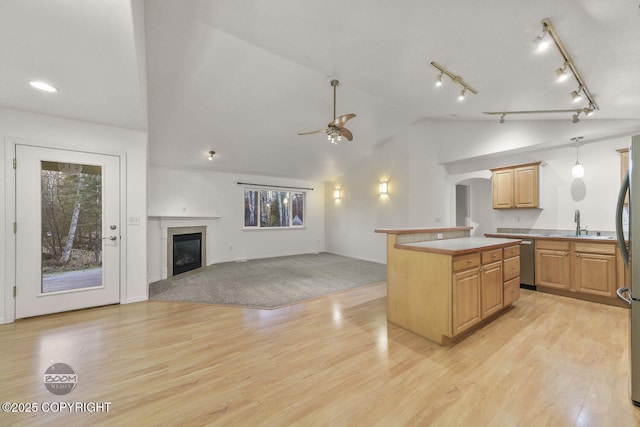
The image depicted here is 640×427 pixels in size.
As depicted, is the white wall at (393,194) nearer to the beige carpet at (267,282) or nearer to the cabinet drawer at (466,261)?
the beige carpet at (267,282)

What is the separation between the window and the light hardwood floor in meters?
4.21

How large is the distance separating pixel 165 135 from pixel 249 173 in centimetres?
244

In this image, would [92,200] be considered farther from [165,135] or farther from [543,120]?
[543,120]

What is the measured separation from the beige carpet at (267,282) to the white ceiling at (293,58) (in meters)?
2.60

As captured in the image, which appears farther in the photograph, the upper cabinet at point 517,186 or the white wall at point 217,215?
the white wall at point 217,215

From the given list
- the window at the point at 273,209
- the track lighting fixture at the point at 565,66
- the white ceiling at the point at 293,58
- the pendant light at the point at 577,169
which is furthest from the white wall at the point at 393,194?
the track lighting fixture at the point at 565,66

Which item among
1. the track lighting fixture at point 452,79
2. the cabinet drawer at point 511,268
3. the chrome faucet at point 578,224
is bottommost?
the cabinet drawer at point 511,268

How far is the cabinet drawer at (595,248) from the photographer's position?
3.16m

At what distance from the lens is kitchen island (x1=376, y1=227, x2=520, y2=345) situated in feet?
7.34

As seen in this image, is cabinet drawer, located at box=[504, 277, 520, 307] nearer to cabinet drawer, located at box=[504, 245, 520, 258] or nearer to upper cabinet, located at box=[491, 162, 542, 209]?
cabinet drawer, located at box=[504, 245, 520, 258]

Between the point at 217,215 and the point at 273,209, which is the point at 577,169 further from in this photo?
the point at 217,215

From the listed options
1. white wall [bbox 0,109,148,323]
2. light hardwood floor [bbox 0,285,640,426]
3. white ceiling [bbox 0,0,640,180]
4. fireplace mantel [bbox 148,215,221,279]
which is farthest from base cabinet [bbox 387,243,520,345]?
fireplace mantel [bbox 148,215,221,279]

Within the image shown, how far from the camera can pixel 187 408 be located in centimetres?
154

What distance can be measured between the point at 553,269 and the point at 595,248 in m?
0.55
